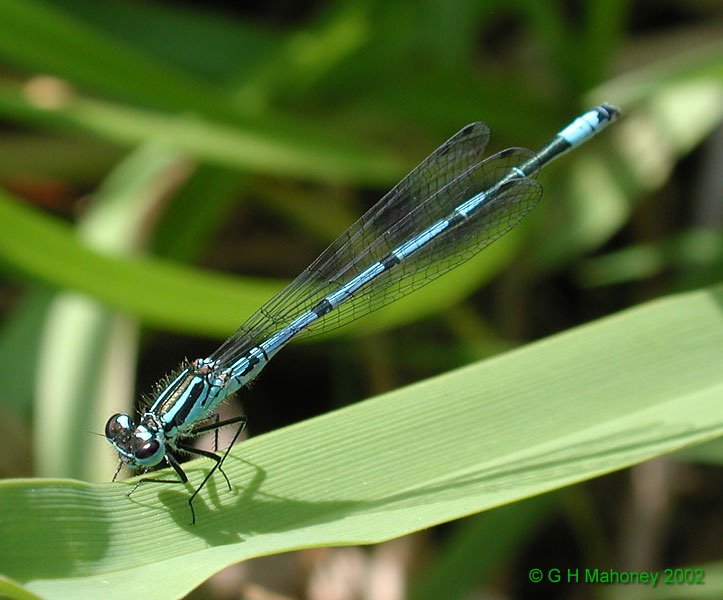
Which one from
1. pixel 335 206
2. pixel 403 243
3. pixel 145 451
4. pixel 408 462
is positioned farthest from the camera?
pixel 335 206

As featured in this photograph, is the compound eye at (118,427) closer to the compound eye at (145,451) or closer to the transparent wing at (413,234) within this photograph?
the compound eye at (145,451)

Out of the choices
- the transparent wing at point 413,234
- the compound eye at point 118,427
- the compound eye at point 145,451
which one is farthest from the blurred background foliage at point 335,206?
the compound eye at point 145,451

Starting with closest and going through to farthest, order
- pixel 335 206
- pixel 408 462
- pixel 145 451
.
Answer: pixel 408 462, pixel 145 451, pixel 335 206

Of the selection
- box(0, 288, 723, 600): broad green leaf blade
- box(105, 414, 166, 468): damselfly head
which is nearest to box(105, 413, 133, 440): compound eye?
box(105, 414, 166, 468): damselfly head

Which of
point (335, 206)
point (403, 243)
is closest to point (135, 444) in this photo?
point (403, 243)

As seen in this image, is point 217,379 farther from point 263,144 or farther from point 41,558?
point 263,144

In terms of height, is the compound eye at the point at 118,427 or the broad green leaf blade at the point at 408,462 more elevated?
the compound eye at the point at 118,427

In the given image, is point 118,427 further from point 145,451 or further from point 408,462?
point 408,462
